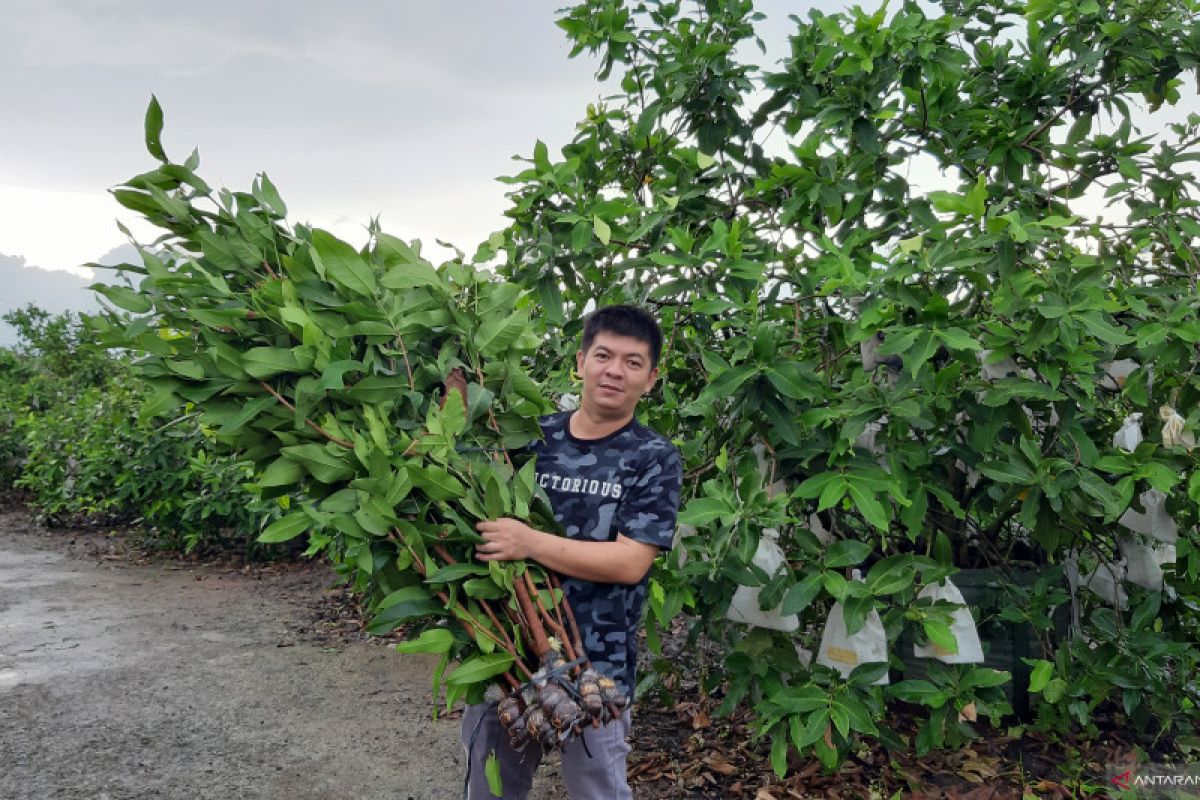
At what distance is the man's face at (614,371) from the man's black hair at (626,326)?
16mm

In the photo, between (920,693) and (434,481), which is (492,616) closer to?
(434,481)

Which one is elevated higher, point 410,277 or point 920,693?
point 410,277

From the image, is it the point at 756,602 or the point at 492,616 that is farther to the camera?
the point at 756,602

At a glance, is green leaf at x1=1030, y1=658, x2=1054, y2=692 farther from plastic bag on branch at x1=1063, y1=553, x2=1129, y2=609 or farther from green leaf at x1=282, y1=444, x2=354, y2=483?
green leaf at x1=282, y1=444, x2=354, y2=483

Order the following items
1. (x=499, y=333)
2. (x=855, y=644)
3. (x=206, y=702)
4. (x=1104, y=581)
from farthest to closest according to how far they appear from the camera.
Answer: (x=206, y=702)
(x=1104, y=581)
(x=855, y=644)
(x=499, y=333)

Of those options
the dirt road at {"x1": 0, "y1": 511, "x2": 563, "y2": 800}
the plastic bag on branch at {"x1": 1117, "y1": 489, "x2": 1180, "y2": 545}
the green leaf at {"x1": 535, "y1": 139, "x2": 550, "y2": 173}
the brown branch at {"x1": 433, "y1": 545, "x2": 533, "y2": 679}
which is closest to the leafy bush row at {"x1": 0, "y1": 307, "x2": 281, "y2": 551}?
the dirt road at {"x1": 0, "y1": 511, "x2": 563, "y2": 800}

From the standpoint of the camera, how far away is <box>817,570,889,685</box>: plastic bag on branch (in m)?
3.02

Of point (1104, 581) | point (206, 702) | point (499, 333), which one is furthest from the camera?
point (206, 702)

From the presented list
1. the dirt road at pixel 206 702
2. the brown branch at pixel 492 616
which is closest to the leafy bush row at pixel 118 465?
the dirt road at pixel 206 702

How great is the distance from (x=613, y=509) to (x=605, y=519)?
31mm

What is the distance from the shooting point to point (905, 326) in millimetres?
2812

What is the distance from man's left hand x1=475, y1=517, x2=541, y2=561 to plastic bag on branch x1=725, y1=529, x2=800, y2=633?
1.17 m

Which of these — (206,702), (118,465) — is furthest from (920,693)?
(118,465)

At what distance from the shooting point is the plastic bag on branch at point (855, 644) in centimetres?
302
